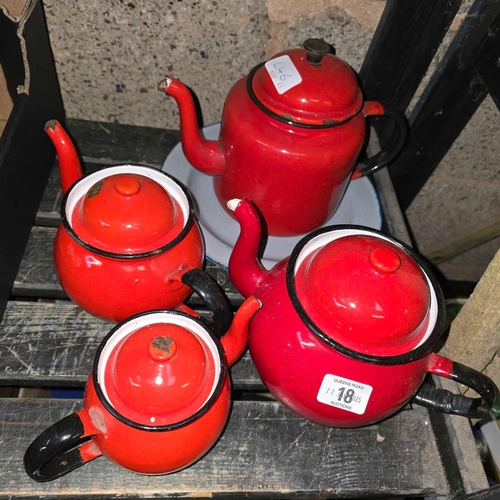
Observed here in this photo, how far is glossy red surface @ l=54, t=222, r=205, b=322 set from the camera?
69 cm

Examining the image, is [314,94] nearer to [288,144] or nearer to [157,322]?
[288,144]

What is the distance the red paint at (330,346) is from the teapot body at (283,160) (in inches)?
4.5

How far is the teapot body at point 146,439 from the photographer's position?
60 centimetres

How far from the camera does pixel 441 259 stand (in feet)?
5.34

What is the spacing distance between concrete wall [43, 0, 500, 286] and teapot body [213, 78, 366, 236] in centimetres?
22

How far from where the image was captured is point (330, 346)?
0.61 meters

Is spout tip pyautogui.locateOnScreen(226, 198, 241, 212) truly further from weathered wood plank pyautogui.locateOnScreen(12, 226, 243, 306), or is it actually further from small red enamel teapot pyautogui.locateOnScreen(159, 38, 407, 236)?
weathered wood plank pyautogui.locateOnScreen(12, 226, 243, 306)

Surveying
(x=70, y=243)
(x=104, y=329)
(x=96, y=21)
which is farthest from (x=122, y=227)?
(x=96, y=21)

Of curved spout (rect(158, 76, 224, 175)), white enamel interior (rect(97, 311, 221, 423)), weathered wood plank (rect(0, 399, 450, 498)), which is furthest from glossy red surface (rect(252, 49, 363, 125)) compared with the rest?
weathered wood plank (rect(0, 399, 450, 498))

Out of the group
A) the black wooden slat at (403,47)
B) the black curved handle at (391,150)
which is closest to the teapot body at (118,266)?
the black curved handle at (391,150)

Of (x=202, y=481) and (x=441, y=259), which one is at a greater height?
(x=202, y=481)

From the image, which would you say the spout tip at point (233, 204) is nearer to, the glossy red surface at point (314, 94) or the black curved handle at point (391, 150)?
the glossy red surface at point (314, 94)

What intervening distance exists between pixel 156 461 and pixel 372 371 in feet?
0.89

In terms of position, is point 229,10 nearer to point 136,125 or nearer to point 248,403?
point 136,125
